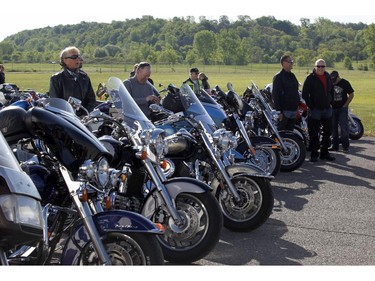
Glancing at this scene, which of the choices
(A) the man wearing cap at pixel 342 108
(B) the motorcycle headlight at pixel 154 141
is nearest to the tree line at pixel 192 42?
(A) the man wearing cap at pixel 342 108

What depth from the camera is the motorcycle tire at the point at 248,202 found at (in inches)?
239

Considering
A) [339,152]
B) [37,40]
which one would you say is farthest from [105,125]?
[37,40]

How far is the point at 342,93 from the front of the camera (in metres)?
12.8

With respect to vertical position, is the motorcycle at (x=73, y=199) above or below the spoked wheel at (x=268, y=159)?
above

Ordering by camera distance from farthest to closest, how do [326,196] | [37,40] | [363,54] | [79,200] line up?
[363,54], [37,40], [326,196], [79,200]

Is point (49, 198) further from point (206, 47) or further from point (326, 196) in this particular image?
point (206, 47)

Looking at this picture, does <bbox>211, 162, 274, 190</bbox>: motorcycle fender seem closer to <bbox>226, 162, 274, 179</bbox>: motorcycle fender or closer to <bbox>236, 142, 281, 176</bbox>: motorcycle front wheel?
<bbox>226, 162, 274, 179</bbox>: motorcycle fender

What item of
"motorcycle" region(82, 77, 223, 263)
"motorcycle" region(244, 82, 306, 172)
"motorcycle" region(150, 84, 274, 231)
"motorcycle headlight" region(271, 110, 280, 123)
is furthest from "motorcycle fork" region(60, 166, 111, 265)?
"motorcycle headlight" region(271, 110, 280, 123)

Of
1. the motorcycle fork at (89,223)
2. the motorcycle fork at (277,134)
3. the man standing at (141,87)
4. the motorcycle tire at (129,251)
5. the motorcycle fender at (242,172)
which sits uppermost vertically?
the man standing at (141,87)

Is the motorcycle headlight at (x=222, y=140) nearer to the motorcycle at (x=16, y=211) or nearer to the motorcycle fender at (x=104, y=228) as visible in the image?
the motorcycle fender at (x=104, y=228)

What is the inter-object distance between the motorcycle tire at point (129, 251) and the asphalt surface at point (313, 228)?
176cm

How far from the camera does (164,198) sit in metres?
4.71

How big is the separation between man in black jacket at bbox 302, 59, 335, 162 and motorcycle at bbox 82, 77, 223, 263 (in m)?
6.50
